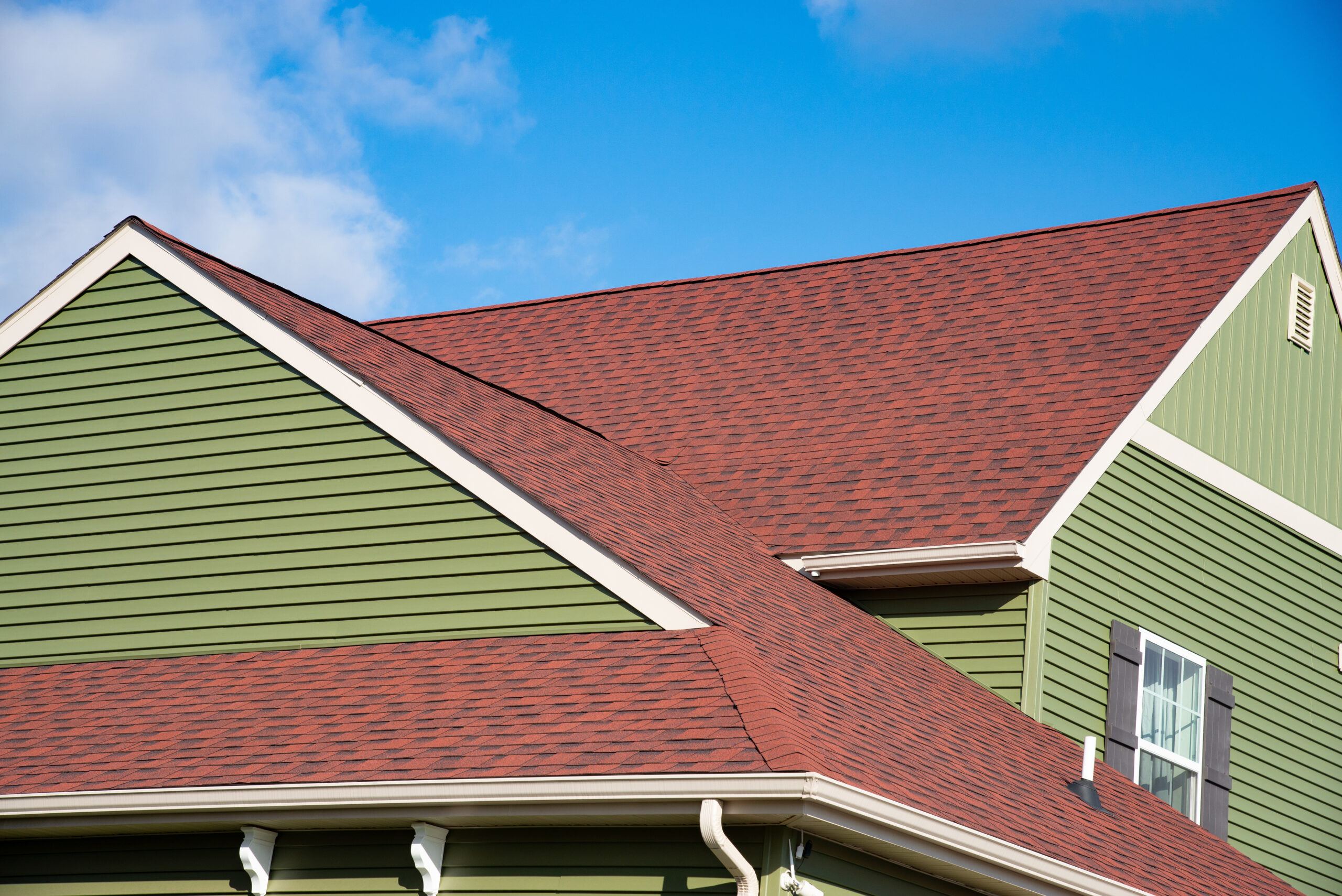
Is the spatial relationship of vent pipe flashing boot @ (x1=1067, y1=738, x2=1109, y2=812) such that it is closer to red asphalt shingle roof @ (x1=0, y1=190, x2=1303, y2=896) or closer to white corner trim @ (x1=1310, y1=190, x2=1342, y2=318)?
red asphalt shingle roof @ (x1=0, y1=190, x2=1303, y2=896)

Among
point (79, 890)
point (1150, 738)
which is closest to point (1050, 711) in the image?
point (1150, 738)

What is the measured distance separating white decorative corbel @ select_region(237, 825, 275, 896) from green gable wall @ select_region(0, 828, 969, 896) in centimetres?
5

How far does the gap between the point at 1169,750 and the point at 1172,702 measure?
1.45 feet

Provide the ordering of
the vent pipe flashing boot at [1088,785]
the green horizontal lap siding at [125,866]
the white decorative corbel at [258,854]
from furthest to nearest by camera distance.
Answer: the vent pipe flashing boot at [1088,785], the green horizontal lap siding at [125,866], the white decorative corbel at [258,854]

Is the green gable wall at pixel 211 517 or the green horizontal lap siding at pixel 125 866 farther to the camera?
the green gable wall at pixel 211 517

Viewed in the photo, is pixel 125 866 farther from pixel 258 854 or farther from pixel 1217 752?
pixel 1217 752

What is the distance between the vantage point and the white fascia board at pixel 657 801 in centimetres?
721

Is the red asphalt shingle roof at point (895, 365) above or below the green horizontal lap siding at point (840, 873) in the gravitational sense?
above

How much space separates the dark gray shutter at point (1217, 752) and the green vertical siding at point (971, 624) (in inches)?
93.9

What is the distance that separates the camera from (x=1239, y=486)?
Answer: 13758 mm

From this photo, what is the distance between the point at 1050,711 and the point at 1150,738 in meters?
1.41

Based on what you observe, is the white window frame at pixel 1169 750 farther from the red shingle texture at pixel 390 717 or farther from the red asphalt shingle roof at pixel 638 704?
the red shingle texture at pixel 390 717

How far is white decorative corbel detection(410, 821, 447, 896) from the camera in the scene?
26.8 feet

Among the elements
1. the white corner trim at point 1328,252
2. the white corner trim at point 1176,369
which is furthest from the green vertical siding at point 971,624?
the white corner trim at point 1328,252
